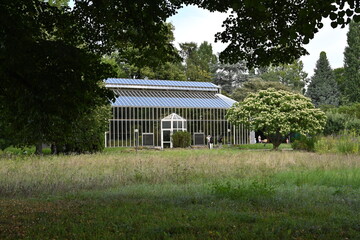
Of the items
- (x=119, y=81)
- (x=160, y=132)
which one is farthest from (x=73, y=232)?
(x=119, y=81)

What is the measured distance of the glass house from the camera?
1344 inches

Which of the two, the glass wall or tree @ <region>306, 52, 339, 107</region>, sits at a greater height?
tree @ <region>306, 52, 339, 107</region>

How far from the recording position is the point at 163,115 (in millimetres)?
35750

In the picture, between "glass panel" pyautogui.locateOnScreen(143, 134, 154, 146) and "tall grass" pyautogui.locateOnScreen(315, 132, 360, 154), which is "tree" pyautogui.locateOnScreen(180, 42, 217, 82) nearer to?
"glass panel" pyautogui.locateOnScreen(143, 134, 154, 146)

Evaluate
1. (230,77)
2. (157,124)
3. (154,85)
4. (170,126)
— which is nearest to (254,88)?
(230,77)

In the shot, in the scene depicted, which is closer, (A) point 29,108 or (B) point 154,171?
(A) point 29,108

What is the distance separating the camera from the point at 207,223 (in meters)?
5.50

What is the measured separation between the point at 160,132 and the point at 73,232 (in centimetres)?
2991

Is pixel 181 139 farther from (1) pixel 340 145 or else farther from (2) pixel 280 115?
(1) pixel 340 145

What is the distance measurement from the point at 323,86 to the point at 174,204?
54.0 meters

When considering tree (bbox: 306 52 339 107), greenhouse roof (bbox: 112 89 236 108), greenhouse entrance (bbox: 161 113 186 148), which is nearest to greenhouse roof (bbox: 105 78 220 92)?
greenhouse roof (bbox: 112 89 236 108)

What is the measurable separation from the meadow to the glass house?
21573 mm

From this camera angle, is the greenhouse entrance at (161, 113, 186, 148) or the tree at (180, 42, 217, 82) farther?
the tree at (180, 42, 217, 82)

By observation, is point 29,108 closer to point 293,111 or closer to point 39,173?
point 39,173
